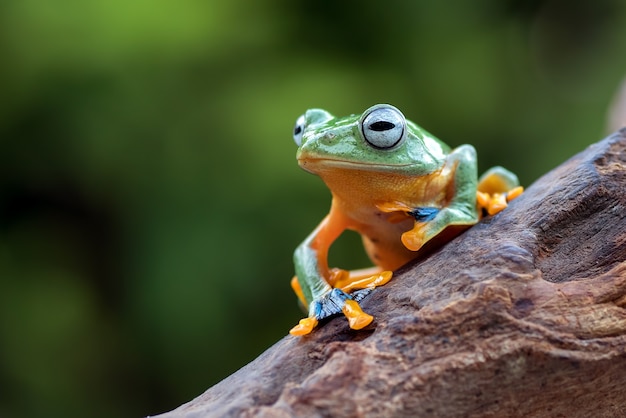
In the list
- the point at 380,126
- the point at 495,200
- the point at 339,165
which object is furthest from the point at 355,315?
the point at 495,200

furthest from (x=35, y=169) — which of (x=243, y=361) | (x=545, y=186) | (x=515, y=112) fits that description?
(x=515, y=112)

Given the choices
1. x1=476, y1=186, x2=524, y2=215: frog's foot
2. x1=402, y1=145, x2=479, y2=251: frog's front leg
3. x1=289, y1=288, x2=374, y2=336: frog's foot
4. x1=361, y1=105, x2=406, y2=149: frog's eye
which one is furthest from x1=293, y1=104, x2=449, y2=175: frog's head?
x1=289, y1=288, x2=374, y2=336: frog's foot

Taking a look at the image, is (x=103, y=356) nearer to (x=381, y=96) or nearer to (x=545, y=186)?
(x=381, y=96)

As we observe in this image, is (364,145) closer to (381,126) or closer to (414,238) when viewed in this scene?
(381,126)

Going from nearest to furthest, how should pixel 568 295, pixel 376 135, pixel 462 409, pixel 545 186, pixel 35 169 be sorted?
1. pixel 462 409
2. pixel 568 295
3. pixel 376 135
4. pixel 545 186
5. pixel 35 169

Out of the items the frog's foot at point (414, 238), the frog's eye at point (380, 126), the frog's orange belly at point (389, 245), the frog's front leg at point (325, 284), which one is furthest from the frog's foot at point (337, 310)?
the frog's eye at point (380, 126)
